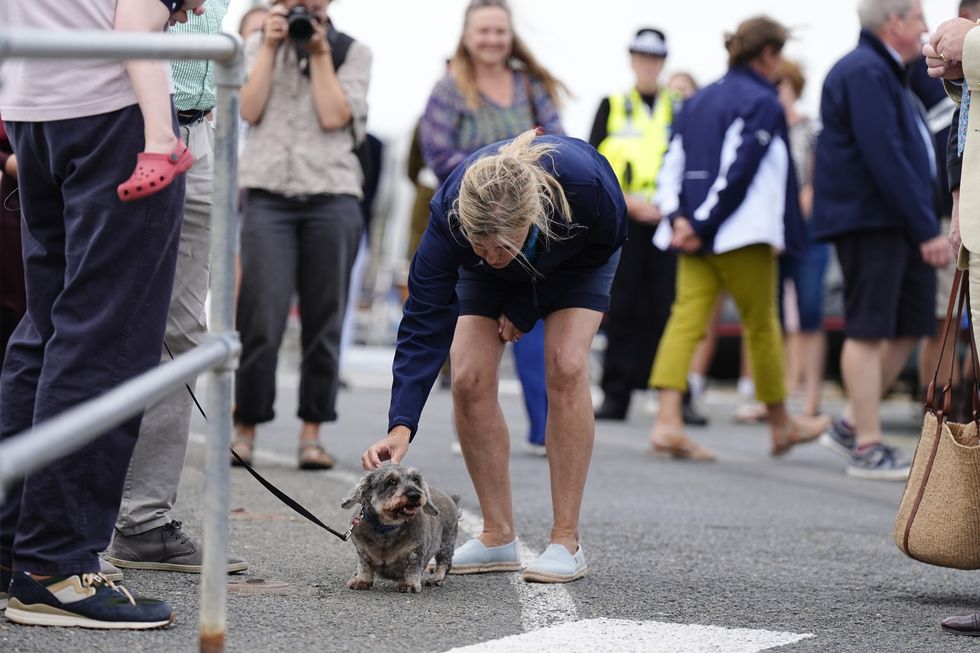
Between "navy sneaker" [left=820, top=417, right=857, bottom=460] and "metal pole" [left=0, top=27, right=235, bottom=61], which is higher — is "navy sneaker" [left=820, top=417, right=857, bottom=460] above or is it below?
below

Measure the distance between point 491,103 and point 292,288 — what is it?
5.42ft

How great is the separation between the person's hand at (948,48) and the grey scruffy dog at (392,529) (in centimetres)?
197

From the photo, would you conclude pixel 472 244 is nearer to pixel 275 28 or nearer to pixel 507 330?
pixel 507 330

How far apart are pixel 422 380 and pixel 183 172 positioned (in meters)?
1.05

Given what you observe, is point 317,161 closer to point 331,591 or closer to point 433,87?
point 433,87

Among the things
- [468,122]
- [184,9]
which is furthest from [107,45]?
[468,122]

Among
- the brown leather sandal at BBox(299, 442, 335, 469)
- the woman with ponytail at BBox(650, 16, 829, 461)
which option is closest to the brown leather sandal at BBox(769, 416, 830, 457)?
the woman with ponytail at BBox(650, 16, 829, 461)

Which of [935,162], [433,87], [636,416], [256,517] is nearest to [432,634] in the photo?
[256,517]

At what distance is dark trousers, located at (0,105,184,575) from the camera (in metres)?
3.58

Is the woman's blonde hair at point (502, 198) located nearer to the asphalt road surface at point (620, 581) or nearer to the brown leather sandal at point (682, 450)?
the asphalt road surface at point (620, 581)

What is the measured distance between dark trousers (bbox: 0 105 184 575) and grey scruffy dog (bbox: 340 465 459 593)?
0.82 meters

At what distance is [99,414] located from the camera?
2.54 metres

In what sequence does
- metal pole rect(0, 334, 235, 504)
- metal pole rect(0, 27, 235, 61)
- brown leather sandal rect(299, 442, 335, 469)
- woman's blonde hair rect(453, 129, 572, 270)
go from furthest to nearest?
brown leather sandal rect(299, 442, 335, 469), woman's blonde hair rect(453, 129, 572, 270), metal pole rect(0, 27, 235, 61), metal pole rect(0, 334, 235, 504)

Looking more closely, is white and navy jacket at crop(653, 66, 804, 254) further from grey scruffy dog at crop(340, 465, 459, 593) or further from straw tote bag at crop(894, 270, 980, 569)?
grey scruffy dog at crop(340, 465, 459, 593)
